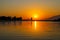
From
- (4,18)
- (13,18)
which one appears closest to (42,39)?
(4,18)

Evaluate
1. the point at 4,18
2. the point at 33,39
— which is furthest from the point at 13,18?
the point at 33,39

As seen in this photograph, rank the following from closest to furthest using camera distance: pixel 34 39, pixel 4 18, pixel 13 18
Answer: pixel 34 39 → pixel 4 18 → pixel 13 18

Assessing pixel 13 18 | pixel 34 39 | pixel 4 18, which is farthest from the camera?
pixel 13 18

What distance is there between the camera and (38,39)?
39.0 ft

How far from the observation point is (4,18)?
4439 inches

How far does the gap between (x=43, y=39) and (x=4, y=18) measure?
338 ft

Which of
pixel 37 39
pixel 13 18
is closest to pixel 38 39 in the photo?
pixel 37 39

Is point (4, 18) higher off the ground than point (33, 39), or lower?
higher

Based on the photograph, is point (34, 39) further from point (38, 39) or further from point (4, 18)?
point (4, 18)

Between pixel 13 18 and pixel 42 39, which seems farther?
pixel 13 18

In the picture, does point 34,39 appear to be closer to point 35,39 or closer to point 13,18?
point 35,39

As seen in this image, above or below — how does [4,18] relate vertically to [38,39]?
above

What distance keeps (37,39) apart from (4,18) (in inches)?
4058

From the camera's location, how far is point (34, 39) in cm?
1188
